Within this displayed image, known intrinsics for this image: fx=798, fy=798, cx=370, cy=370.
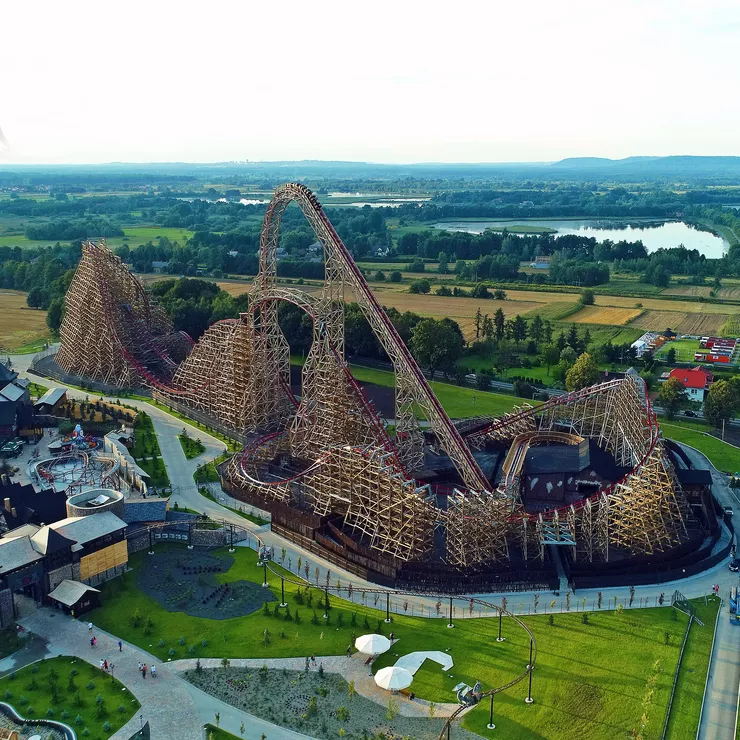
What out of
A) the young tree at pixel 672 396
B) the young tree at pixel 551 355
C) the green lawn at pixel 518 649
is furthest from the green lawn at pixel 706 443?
the green lawn at pixel 518 649

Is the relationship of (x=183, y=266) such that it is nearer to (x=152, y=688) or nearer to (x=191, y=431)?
(x=191, y=431)

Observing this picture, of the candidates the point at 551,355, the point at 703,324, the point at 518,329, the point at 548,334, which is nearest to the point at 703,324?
the point at 703,324

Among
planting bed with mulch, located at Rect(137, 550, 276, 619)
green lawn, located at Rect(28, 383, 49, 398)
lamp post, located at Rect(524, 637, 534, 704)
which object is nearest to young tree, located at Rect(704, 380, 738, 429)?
lamp post, located at Rect(524, 637, 534, 704)

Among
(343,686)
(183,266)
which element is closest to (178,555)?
(343,686)

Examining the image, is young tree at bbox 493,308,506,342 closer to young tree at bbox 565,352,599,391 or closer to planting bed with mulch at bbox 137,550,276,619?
young tree at bbox 565,352,599,391

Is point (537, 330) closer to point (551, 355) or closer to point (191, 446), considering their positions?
point (551, 355)

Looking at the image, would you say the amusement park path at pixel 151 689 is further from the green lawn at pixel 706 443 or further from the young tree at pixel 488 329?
the young tree at pixel 488 329
